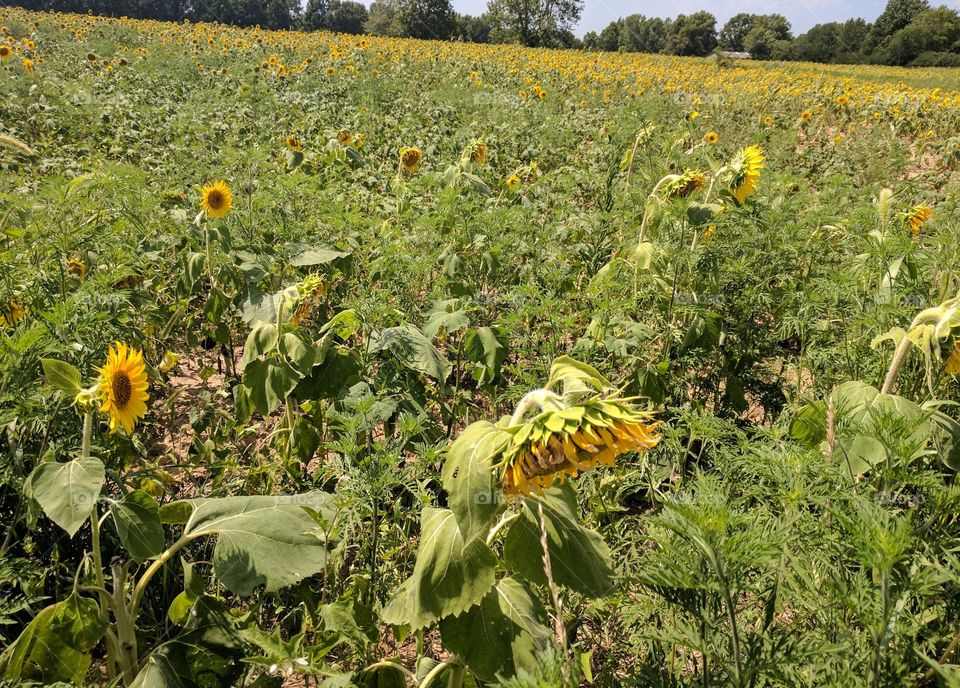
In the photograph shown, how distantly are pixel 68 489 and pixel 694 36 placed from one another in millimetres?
42410

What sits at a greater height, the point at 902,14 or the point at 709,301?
the point at 902,14

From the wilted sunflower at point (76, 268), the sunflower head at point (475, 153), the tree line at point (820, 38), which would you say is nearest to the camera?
the wilted sunflower at point (76, 268)

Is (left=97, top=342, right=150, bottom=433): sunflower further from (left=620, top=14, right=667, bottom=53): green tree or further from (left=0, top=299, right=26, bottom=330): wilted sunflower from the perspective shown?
(left=620, top=14, right=667, bottom=53): green tree

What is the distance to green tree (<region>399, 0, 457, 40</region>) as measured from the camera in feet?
93.8

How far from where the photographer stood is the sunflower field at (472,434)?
90 centimetres

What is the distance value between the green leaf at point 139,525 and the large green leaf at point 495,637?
0.60 metres

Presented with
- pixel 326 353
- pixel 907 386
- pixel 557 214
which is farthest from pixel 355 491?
pixel 557 214

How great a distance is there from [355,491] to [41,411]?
0.84 m

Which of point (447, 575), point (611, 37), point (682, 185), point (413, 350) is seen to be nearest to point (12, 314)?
point (413, 350)

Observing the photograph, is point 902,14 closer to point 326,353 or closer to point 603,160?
point 603,160

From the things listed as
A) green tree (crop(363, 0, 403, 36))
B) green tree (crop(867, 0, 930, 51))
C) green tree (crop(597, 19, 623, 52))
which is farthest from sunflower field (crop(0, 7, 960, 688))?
green tree (crop(867, 0, 930, 51))

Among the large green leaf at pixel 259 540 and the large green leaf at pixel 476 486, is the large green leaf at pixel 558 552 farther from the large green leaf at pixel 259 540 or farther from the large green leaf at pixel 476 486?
the large green leaf at pixel 259 540

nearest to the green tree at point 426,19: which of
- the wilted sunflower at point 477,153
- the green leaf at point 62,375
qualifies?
the wilted sunflower at point 477,153

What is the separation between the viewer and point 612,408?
85 cm
